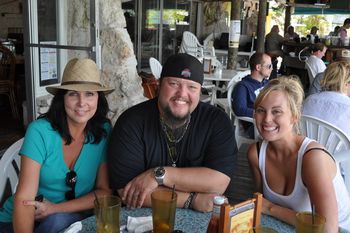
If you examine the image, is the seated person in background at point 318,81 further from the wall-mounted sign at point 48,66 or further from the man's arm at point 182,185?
the wall-mounted sign at point 48,66

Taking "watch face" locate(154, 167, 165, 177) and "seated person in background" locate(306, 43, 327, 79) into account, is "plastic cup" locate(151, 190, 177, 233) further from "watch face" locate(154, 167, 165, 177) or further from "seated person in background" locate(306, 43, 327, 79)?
"seated person in background" locate(306, 43, 327, 79)

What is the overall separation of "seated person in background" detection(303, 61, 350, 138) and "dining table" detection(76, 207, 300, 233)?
1.35 metres

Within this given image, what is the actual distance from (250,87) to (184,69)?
2.11 metres

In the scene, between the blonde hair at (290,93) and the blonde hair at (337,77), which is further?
the blonde hair at (337,77)

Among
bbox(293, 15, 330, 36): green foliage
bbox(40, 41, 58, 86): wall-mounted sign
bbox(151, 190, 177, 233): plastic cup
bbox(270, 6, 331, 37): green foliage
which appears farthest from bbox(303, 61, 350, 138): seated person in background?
bbox(293, 15, 330, 36): green foliage

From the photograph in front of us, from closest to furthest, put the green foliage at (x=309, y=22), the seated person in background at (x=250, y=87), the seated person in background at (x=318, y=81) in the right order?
the seated person in background at (x=250, y=87) < the seated person in background at (x=318, y=81) < the green foliage at (x=309, y=22)

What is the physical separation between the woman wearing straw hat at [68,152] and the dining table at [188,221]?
0.35 m

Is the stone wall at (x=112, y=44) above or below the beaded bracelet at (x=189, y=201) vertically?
above

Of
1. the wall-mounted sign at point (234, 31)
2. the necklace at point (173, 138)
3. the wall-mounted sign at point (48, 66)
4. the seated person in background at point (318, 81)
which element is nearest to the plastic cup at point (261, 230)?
the necklace at point (173, 138)

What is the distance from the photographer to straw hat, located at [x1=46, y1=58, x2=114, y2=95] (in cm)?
186

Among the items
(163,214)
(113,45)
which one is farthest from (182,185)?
(113,45)

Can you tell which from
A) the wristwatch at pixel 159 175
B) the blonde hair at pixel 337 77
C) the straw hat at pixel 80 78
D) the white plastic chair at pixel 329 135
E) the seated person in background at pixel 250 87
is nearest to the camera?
the wristwatch at pixel 159 175

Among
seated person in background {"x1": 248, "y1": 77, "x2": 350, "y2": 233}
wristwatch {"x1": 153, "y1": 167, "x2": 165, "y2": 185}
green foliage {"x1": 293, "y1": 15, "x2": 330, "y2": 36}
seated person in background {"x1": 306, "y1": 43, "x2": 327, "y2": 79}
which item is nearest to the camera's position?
seated person in background {"x1": 248, "y1": 77, "x2": 350, "y2": 233}

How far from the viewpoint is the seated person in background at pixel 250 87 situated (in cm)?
363
